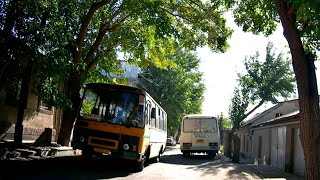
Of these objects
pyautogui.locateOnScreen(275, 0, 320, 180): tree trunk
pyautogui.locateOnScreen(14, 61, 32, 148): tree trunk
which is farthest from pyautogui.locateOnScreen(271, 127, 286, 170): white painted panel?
pyautogui.locateOnScreen(275, 0, 320, 180): tree trunk

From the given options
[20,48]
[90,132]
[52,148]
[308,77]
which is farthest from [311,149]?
[52,148]

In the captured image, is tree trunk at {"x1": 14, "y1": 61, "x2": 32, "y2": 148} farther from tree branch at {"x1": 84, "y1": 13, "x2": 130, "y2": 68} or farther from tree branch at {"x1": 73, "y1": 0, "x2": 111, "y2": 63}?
tree branch at {"x1": 84, "y1": 13, "x2": 130, "y2": 68}

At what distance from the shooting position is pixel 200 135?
1155 inches

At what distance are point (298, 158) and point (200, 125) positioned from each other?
995 cm

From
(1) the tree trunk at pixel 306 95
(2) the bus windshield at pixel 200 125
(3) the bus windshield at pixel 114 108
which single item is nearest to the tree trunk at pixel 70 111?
(3) the bus windshield at pixel 114 108

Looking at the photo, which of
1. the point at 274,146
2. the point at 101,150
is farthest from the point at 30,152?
the point at 274,146

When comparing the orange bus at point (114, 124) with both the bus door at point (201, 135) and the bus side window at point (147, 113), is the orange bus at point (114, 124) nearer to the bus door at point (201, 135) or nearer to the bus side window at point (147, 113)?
the bus side window at point (147, 113)

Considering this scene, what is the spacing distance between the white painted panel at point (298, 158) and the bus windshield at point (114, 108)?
347 inches

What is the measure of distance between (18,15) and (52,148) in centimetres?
699

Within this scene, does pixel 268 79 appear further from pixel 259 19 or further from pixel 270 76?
pixel 259 19

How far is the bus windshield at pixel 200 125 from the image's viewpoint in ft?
96.6

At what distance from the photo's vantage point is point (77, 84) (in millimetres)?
20312

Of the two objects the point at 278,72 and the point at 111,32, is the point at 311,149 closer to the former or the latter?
the point at 111,32

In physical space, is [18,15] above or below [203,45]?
below
